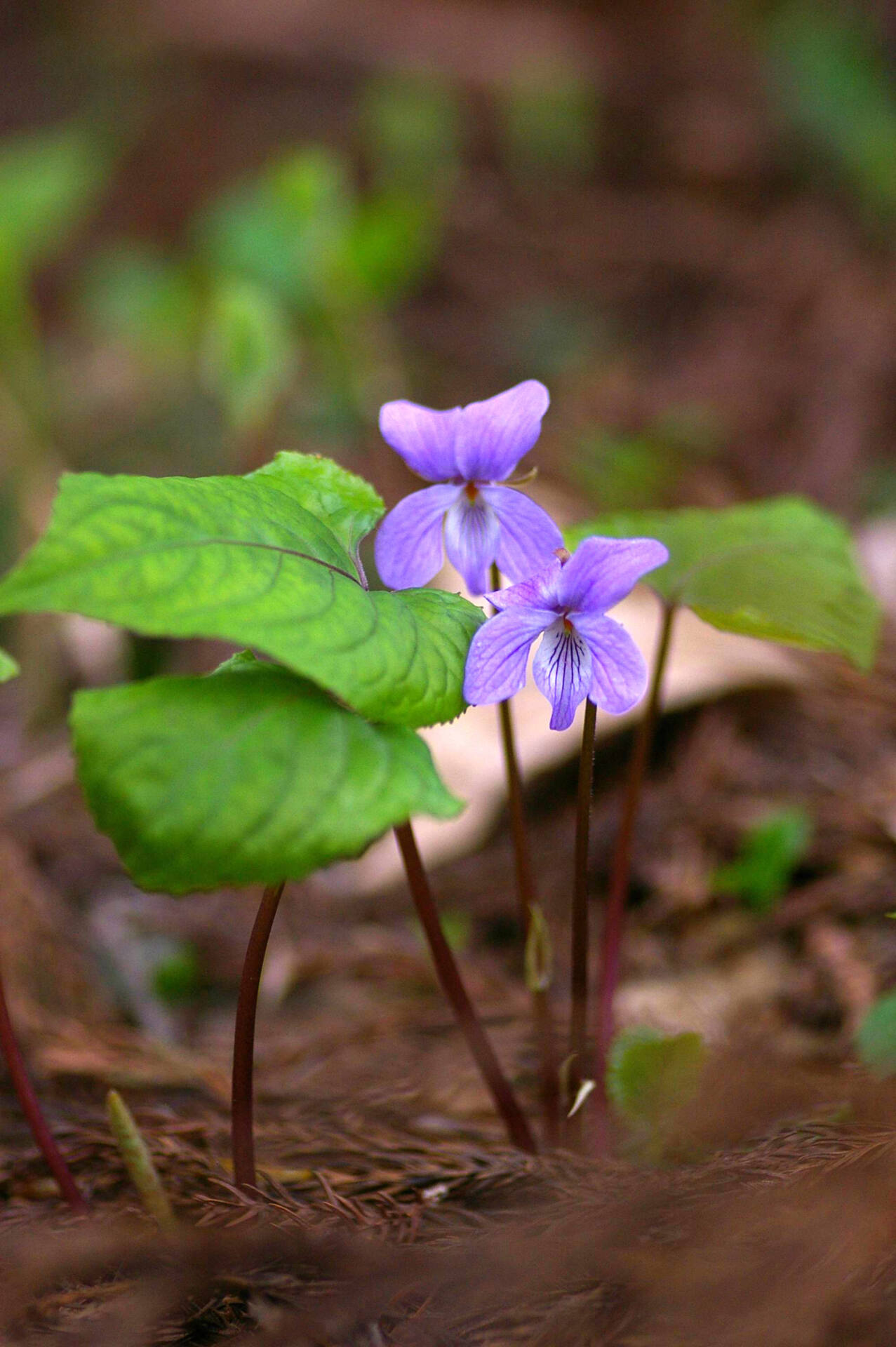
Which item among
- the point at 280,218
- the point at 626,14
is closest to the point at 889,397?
the point at 280,218

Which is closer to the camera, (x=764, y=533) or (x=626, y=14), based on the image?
(x=764, y=533)

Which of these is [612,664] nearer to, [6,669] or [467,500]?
[467,500]

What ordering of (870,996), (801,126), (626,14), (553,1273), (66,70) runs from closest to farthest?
1. (553,1273)
2. (870,996)
3. (801,126)
4. (626,14)
5. (66,70)

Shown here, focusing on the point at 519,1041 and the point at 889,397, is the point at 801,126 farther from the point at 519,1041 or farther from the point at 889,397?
the point at 519,1041

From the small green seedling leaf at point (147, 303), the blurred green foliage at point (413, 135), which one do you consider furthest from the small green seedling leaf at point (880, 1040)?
the blurred green foliage at point (413, 135)

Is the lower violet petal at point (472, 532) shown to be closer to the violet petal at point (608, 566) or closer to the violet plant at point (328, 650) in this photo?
the violet plant at point (328, 650)

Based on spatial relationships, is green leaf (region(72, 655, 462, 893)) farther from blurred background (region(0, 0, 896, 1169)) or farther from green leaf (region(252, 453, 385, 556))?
blurred background (region(0, 0, 896, 1169))

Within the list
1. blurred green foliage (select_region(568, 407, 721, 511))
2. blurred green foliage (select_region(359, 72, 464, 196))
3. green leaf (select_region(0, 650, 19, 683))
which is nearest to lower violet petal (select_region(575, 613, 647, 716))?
green leaf (select_region(0, 650, 19, 683))
